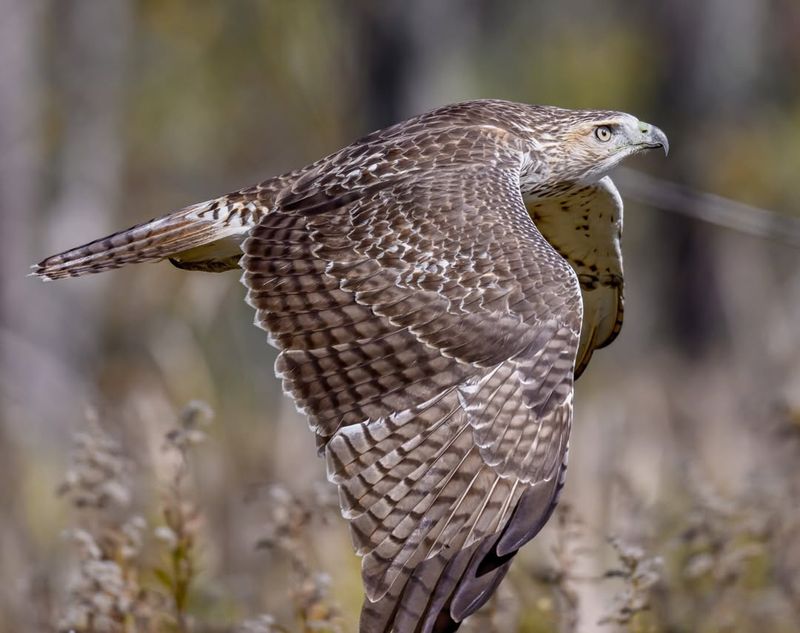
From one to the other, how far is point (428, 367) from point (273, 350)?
12.2 meters

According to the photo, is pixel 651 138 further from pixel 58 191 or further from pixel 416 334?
pixel 58 191

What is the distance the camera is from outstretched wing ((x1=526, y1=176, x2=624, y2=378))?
17.5 ft

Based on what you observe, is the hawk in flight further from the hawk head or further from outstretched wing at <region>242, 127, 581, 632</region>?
the hawk head

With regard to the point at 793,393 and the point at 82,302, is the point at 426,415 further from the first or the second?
the point at 82,302

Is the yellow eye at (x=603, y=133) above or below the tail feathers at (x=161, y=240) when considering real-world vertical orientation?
above

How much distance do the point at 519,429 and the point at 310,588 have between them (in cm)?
79

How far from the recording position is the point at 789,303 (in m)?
9.50

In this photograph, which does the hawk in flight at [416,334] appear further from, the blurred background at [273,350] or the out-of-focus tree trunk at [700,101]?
the out-of-focus tree trunk at [700,101]

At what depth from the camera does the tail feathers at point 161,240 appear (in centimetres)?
493

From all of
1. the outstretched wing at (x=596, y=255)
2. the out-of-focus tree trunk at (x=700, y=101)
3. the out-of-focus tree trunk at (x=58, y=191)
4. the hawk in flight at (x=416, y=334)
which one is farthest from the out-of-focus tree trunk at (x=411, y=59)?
the hawk in flight at (x=416, y=334)

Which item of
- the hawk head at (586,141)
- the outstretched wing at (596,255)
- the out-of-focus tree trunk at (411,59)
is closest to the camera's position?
the outstretched wing at (596,255)

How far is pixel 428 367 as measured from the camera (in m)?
4.16

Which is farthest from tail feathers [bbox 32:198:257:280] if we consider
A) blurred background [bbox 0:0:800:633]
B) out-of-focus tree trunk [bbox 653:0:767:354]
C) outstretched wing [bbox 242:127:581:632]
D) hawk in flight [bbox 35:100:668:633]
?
out-of-focus tree trunk [bbox 653:0:767:354]

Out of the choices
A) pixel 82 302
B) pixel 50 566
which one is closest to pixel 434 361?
pixel 50 566
